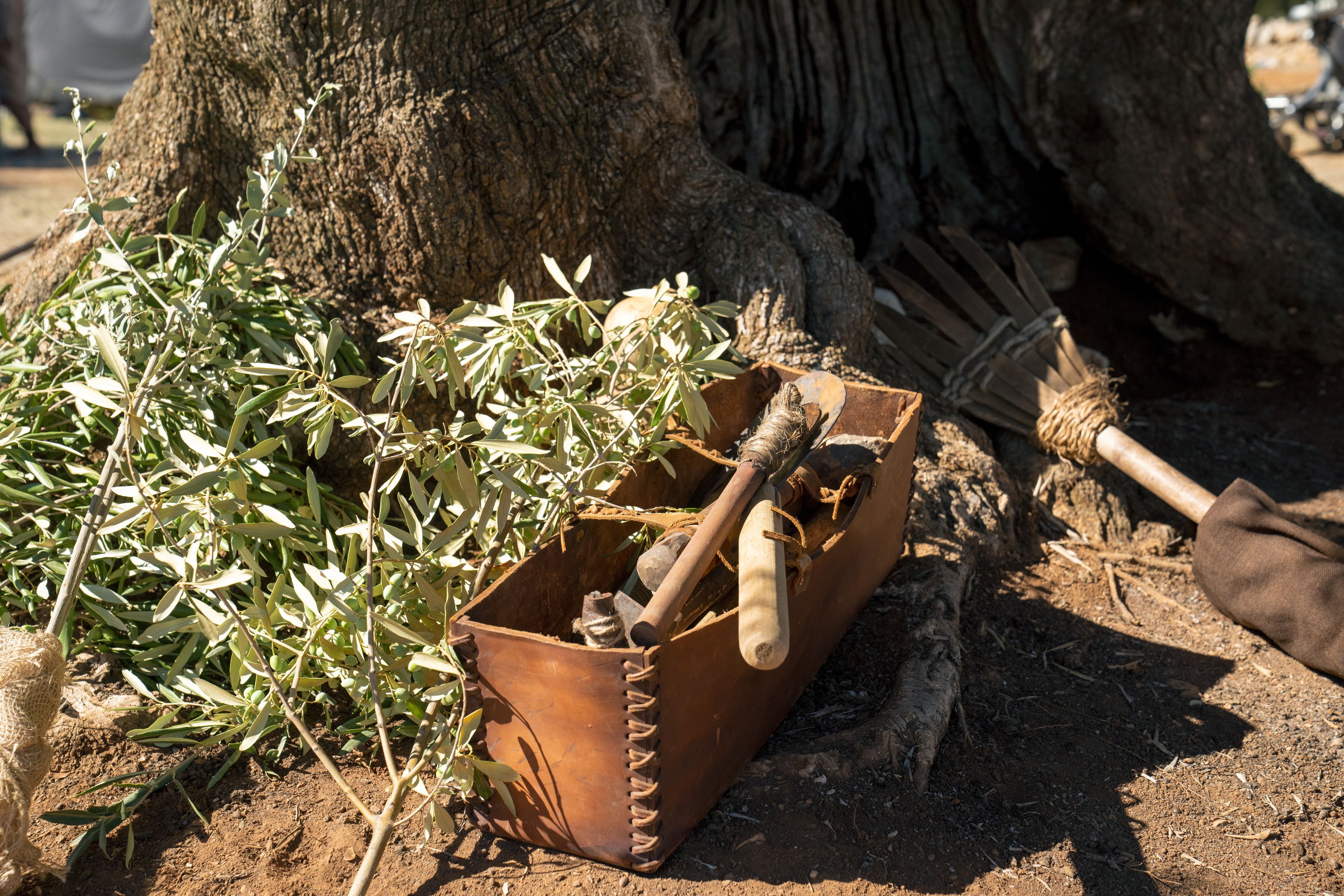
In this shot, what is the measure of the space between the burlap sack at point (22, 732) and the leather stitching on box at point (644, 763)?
3.52 feet

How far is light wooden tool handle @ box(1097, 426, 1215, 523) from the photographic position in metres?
3.00

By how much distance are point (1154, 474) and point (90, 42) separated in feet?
52.4

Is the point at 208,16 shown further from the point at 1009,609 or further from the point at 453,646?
the point at 1009,609

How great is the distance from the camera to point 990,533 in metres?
→ 3.10

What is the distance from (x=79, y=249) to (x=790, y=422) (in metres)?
2.23

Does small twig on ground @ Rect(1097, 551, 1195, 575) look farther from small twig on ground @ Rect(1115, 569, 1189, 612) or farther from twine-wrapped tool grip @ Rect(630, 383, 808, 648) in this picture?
twine-wrapped tool grip @ Rect(630, 383, 808, 648)

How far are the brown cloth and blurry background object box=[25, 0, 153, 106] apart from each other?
15.5m

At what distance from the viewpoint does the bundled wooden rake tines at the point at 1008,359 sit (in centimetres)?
331

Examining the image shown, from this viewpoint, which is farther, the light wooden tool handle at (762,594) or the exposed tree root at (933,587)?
the exposed tree root at (933,587)

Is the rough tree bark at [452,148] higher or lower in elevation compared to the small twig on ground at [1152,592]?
higher

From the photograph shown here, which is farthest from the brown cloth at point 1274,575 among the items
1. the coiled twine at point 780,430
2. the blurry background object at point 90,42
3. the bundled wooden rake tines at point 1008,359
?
the blurry background object at point 90,42

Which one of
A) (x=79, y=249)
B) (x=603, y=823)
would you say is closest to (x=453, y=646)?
(x=603, y=823)

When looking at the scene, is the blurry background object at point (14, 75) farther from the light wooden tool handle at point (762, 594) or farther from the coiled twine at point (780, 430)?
the light wooden tool handle at point (762, 594)

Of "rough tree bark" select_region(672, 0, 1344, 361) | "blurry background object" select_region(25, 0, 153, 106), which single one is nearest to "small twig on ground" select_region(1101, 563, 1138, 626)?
"rough tree bark" select_region(672, 0, 1344, 361)
